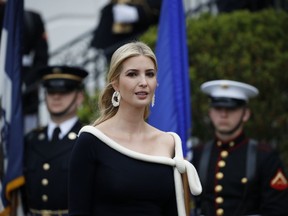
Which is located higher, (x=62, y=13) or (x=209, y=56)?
(x=62, y=13)

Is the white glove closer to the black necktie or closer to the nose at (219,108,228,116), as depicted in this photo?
the nose at (219,108,228,116)

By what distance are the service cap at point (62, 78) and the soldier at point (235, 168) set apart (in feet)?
3.78

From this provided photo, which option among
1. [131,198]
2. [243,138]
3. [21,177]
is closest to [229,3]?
[243,138]

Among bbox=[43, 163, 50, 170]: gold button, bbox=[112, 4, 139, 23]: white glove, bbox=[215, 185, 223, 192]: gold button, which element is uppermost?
bbox=[112, 4, 139, 23]: white glove

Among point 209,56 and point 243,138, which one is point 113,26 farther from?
point 243,138

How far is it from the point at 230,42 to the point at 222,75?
0.47 metres

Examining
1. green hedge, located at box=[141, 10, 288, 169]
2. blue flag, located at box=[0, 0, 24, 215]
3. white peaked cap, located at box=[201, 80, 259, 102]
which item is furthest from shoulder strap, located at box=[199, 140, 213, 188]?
green hedge, located at box=[141, 10, 288, 169]

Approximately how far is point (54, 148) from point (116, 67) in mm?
2849

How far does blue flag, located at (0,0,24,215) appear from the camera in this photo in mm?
7555

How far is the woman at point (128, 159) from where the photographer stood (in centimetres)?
486

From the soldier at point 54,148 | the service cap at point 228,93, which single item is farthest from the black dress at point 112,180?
the service cap at point 228,93

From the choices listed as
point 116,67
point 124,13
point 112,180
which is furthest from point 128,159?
point 124,13

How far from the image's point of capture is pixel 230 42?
10461mm

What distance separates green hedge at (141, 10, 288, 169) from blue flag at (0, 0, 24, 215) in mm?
2719
